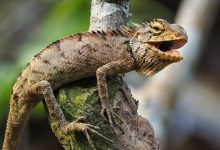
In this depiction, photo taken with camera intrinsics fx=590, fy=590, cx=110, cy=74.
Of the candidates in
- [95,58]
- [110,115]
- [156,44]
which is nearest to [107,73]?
[95,58]

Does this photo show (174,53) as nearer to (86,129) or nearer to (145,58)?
(145,58)

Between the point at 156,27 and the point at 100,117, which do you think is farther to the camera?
the point at 156,27

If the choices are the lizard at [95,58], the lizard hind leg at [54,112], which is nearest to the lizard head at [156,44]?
the lizard at [95,58]

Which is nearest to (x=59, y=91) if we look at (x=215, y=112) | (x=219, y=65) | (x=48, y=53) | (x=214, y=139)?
(x=48, y=53)

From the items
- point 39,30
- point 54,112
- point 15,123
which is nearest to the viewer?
point 54,112

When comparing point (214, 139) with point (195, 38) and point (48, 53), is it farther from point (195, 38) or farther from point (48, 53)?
point (48, 53)
